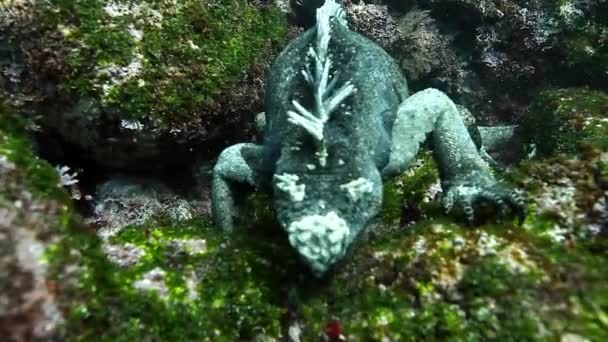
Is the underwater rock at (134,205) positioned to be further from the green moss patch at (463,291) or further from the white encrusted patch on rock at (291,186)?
the green moss patch at (463,291)

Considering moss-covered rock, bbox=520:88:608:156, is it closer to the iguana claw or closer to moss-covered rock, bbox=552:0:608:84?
moss-covered rock, bbox=552:0:608:84

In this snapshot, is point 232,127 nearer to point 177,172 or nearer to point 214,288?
point 177,172

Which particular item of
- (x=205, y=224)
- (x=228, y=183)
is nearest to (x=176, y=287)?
(x=205, y=224)

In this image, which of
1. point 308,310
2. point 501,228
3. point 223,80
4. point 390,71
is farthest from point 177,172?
point 501,228

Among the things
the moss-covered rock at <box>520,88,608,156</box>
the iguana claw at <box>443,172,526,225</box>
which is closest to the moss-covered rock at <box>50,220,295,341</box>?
the iguana claw at <box>443,172,526,225</box>

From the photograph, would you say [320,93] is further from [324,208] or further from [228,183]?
[228,183]

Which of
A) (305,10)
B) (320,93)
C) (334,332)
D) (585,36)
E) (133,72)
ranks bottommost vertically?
(334,332)
